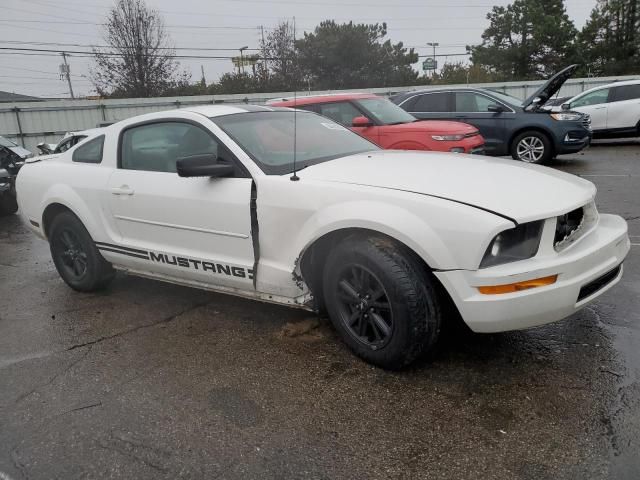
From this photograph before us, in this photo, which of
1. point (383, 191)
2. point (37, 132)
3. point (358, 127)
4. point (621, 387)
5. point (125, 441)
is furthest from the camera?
point (37, 132)

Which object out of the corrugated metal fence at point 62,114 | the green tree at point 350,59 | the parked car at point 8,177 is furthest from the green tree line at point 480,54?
the parked car at point 8,177

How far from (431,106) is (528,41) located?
4382 cm

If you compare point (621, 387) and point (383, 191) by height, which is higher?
point (383, 191)

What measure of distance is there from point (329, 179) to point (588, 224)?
155 centimetres

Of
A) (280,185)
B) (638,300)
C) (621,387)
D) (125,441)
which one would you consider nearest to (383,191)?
(280,185)

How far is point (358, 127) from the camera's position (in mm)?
7918

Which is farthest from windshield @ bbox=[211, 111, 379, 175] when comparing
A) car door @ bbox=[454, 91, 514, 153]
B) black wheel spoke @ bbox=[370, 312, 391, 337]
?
car door @ bbox=[454, 91, 514, 153]

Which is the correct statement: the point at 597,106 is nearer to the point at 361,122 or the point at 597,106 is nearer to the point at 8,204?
the point at 361,122

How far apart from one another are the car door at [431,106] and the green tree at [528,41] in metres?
41.8

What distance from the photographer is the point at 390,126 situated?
25.7ft

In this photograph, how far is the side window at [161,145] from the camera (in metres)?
3.93

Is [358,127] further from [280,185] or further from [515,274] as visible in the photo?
[515,274]

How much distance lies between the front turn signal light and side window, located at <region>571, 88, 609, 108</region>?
501 inches

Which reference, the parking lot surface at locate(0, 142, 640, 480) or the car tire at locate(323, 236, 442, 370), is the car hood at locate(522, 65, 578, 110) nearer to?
the parking lot surface at locate(0, 142, 640, 480)
